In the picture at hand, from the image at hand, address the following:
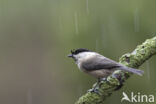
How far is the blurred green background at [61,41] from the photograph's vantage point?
471 cm

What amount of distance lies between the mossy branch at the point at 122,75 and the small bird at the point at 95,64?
1.19 feet

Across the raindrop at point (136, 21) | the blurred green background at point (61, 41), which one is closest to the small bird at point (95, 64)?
the blurred green background at point (61, 41)

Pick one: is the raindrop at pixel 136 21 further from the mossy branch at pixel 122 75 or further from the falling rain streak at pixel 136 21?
the mossy branch at pixel 122 75

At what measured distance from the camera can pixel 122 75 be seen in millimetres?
2658

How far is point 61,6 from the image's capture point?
18.8ft

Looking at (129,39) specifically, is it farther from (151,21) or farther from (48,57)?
(48,57)

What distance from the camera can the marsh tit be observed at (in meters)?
3.23

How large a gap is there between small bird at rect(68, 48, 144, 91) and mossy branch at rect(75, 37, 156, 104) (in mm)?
363

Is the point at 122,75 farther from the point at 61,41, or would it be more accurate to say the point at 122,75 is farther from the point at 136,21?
the point at 61,41

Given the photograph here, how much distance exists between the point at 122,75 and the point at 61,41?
2.54m

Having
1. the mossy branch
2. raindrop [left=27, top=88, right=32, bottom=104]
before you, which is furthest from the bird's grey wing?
raindrop [left=27, top=88, right=32, bottom=104]

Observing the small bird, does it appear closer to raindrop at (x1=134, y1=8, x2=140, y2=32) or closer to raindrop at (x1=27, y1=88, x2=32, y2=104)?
raindrop at (x1=134, y1=8, x2=140, y2=32)

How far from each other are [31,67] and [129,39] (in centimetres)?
220

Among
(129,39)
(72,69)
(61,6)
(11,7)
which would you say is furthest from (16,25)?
(129,39)
